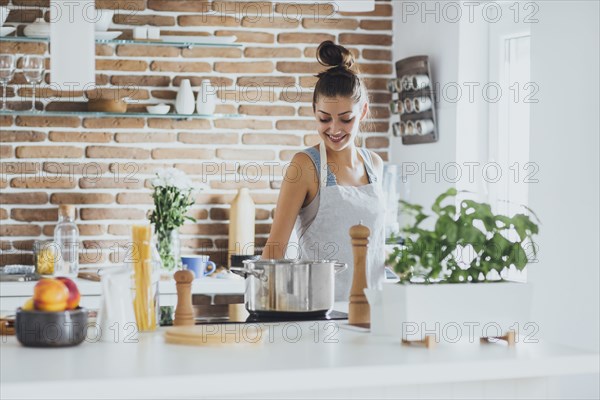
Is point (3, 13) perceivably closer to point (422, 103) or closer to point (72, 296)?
point (422, 103)

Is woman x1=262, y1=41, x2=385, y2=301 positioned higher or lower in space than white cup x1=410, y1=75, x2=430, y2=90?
lower

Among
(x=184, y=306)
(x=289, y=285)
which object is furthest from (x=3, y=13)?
(x=289, y=285)

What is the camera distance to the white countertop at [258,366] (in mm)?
1521

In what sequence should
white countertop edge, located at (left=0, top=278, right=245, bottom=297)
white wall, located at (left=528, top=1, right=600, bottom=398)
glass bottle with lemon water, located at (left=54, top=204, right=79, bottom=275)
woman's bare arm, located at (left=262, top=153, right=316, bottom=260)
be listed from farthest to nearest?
1. glass bottle with lemon water, located at (left=54, top=204, right=79, bottom=275)
2. white countertop edge, located at (left=0, top=278, right=245, bottom=297)
3. white wall, located at (left=528, top=1, right=600, bottom=398)
4. woman's bare arm, located at (left=262, top=153, right=316, bottom=260)

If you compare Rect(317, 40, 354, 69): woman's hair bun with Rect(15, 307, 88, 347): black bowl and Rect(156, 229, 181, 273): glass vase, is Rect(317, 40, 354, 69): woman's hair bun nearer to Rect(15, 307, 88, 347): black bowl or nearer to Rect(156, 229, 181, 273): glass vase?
Rect(15, 307, 88, 347): black bowl

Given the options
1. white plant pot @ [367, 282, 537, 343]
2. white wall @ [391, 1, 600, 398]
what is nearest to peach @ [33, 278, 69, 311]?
white plant pot @ [367, 282, 537, 343]

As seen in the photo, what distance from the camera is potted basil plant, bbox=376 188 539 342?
1.87 metres

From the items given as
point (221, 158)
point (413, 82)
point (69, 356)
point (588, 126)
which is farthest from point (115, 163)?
point (69, 356)

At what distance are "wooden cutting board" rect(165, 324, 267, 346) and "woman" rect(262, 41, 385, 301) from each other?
2.72 ft

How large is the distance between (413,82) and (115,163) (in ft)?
5.06

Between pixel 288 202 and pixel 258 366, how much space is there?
1.18m

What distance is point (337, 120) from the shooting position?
→ 113 inches

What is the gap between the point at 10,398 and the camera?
4.81 feet

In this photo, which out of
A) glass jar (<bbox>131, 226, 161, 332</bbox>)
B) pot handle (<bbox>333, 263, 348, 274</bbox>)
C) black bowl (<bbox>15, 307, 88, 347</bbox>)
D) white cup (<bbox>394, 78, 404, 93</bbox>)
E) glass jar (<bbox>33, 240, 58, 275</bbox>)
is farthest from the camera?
white cup (<bbox>394, 78, 404, 93</bbox>)
